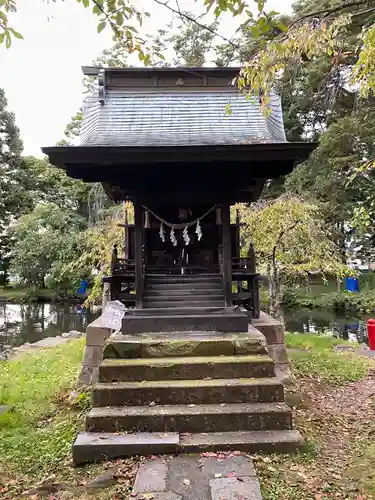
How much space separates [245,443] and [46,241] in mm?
16401

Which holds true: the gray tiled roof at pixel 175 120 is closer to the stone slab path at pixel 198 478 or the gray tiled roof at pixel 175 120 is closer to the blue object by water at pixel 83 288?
the stone slab path at pixel 198 478

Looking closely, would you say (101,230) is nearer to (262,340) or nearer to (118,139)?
(118,139)

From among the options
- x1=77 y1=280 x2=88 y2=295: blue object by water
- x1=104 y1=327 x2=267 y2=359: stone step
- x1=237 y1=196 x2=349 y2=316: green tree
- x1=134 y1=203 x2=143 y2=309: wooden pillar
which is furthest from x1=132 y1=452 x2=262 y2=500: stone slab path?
x1=77 y1=280 x2=88 y2=295: blue object by water

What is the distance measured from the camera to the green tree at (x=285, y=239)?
9438mm

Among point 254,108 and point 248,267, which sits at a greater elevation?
point 254,108

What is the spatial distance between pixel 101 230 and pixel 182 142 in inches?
268

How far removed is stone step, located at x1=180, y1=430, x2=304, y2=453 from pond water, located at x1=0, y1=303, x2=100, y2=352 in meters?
10.9

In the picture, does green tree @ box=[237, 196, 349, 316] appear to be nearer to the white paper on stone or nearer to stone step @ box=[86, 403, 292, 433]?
the white paper on stone

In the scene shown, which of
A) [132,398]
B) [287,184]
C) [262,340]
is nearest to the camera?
[132,398]

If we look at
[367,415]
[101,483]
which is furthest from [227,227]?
[101,483]

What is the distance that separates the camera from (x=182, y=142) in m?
5.12

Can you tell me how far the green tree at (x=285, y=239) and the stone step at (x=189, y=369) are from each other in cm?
504

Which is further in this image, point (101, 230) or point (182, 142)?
point (101, 230)

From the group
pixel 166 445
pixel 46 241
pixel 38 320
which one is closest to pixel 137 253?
pixel 166 445
